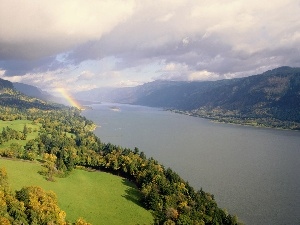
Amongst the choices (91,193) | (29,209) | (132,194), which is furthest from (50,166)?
(29,209)

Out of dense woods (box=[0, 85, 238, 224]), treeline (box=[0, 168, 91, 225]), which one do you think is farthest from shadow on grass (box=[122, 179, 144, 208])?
treeline (box=[0, 168, 91, 225])

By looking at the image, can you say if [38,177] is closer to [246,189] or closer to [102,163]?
[102,163]

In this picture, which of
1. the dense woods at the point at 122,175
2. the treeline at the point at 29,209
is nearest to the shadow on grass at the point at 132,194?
the dense woods at the point at 122,175

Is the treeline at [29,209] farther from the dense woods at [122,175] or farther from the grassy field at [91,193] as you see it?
the grassy field at [91,193]

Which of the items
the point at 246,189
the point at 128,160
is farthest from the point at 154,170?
the point at 246,189

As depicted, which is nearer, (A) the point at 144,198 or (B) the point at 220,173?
(A) the point at 144,198

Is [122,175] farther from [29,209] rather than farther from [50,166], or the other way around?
[29,209]

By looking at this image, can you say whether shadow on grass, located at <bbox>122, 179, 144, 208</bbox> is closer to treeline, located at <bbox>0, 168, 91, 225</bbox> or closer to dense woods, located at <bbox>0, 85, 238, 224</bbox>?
dense woods, located at <bbox>0, 85, 238, 224</bbox>

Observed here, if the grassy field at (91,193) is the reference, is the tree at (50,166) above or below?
above
